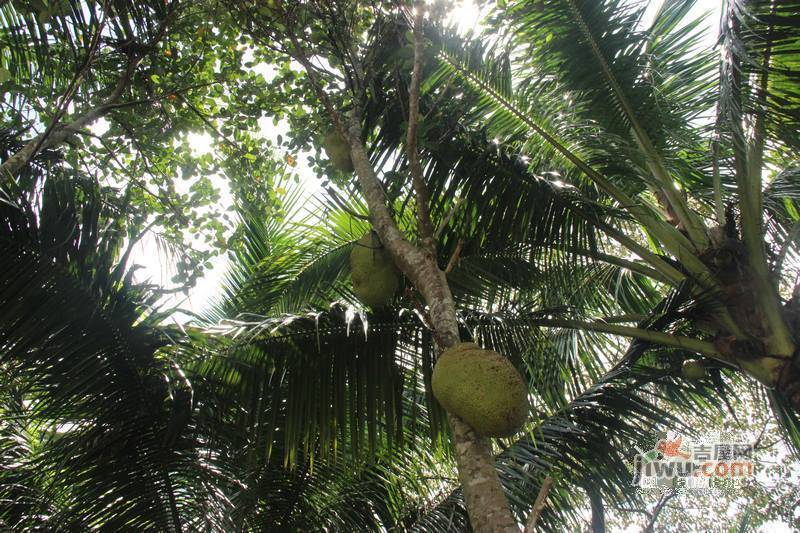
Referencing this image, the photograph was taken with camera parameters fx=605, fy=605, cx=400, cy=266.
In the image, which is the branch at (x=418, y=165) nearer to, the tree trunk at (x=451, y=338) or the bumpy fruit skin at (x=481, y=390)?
the tree trunk at (x=451, y=338)

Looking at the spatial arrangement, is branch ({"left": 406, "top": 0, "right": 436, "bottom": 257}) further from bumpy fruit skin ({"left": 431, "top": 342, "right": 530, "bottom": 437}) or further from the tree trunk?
bumpy fruit skin ({"left": 431, "top": 342, "right": 530, "bottom": 437})

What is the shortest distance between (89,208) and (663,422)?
9.04 ft

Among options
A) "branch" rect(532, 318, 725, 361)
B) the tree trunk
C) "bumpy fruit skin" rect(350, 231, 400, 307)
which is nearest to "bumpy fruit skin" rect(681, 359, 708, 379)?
"branch" rect(532, 318, 725, 361)

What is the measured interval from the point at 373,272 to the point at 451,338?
731 millimetres

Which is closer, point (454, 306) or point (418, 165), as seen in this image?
point (454, 306)

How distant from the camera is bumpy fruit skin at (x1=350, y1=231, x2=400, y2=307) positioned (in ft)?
7.70

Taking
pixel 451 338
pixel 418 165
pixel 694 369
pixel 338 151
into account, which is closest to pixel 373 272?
pixel 418 165

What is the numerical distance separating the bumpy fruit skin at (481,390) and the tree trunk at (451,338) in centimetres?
4

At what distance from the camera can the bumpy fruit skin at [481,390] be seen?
155 cm

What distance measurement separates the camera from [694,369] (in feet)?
9.66

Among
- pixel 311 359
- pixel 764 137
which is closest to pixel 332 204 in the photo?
pixel 311 359

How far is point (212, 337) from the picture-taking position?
2.41 m

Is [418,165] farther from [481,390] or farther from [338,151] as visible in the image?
[338,151]

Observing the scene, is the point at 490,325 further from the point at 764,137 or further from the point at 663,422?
the point at 764,137
